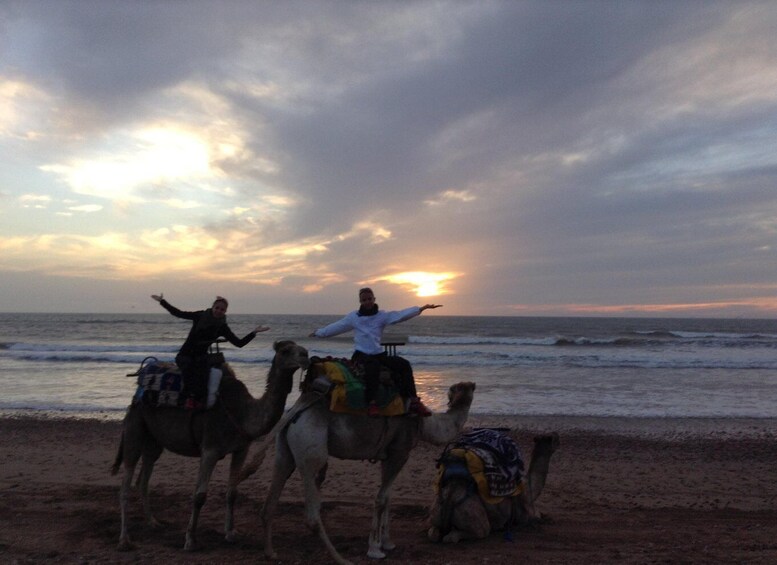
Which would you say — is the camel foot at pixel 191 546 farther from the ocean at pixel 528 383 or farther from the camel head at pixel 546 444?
the ocean at pixel 528 383

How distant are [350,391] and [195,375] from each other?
1739 millimetres

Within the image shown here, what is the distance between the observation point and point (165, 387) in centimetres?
608

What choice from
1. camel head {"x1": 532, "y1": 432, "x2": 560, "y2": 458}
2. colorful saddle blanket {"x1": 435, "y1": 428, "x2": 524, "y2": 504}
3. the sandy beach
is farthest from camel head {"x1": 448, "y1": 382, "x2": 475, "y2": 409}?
camel head {"x1": 532, "y1": 432, "x2": 560, "y2": 458}

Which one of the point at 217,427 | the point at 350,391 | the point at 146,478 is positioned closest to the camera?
the point at 350,391

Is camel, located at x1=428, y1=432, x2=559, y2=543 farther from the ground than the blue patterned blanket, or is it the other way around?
the blue patterned blanket

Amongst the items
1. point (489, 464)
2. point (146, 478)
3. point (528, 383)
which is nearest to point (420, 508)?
point (489, 464)

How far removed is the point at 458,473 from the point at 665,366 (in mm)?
25059

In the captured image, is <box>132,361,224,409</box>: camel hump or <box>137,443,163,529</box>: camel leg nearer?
<box>132,361,224,409</box>: camel hump

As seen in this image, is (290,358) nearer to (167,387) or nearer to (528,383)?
(167,387)

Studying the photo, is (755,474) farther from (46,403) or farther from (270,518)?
(46,403)

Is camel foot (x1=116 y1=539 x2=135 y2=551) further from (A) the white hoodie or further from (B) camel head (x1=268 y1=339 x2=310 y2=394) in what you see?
(A) the white hoodie

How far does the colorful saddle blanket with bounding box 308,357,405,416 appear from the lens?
5363mm

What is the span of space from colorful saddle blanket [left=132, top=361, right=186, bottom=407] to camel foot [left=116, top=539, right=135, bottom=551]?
1.33 metres

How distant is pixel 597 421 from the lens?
565 inches
